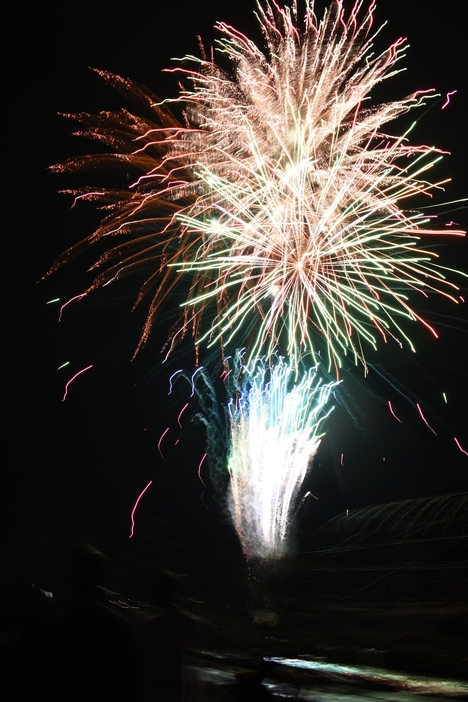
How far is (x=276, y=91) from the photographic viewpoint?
10250 millimetres

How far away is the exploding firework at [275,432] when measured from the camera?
1349 cm

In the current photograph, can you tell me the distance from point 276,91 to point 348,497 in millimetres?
19275

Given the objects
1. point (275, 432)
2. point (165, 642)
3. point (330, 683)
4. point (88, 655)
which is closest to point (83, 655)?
point (88, 655)

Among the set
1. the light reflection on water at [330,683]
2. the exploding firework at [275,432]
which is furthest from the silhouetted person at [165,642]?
the exploding firework at [275,432]

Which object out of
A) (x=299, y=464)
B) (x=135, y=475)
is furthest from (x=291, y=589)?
(x=135, y=475)

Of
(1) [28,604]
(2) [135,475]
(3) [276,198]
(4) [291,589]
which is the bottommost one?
(1) [28,604]

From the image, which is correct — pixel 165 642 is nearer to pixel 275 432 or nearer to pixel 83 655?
pixel 83 655

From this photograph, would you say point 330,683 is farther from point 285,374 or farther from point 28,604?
point 285,374

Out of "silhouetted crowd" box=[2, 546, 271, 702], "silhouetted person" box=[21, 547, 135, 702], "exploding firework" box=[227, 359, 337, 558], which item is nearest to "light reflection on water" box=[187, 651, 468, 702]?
"silhouetted crowd" box=[2, 546, 271, 702]

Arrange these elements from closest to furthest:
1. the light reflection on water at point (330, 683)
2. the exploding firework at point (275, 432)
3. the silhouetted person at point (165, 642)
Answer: the silhouetted person at point (165, 642)
the light reflection on water at point (330, 683)
the exploding firework at point (275, 432)

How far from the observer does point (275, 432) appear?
44.4 ft

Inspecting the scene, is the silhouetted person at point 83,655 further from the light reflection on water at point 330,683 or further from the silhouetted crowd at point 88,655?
the light reflection on water at point 330,683

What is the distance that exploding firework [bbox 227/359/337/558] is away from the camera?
13492mm

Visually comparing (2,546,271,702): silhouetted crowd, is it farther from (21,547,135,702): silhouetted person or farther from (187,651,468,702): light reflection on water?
(187,651,468,702): light reflection on water
